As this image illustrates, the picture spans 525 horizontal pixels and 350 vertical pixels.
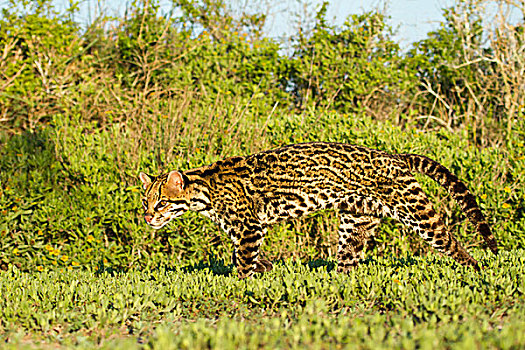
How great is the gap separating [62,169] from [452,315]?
6764mm

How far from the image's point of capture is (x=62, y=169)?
897cm

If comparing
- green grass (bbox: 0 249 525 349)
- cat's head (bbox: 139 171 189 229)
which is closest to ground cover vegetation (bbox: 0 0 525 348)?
green grass (bbox: 0 249 525 349)

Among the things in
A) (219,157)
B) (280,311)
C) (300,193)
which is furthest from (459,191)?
(219,157)

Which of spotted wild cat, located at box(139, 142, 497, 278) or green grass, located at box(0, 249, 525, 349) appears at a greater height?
spotted wild cat, located at box(139, 142, 497, 278)

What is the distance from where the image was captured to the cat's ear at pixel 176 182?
614cm

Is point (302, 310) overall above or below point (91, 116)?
below

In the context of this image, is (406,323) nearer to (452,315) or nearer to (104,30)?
(452,315)

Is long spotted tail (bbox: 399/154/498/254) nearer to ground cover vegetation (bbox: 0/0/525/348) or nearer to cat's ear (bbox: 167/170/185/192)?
ground cover vegetation (bbox: 0/0/525/348)

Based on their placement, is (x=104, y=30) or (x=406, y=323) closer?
(x=406, y=323)

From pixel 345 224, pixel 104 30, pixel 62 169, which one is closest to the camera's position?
pixel 345 224

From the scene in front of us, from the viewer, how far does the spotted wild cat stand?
6180 mm

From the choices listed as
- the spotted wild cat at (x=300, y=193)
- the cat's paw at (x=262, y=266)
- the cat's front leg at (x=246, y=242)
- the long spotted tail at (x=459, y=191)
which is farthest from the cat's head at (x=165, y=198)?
the long spotted tail at (x=459, y=191)

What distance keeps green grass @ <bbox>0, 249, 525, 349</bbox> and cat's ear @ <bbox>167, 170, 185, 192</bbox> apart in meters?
1.06

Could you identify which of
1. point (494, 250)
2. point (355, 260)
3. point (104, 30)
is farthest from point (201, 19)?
point (494, 250)
